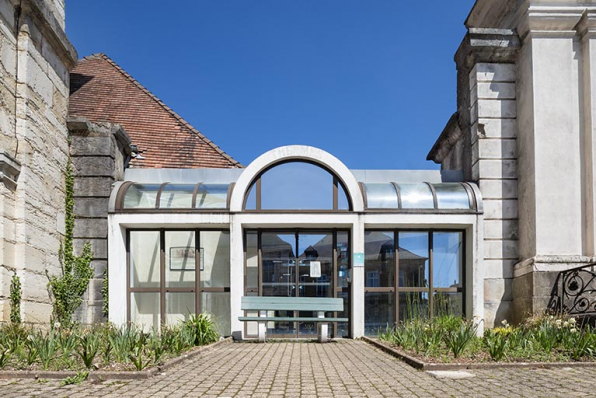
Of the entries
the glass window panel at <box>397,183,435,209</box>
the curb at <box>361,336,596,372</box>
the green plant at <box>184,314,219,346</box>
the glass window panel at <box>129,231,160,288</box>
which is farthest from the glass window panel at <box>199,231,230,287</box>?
the curb at <box>361,336,596,372</box>

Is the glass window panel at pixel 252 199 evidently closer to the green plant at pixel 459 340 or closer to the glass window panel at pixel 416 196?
the glass window panel at pixel 416 196

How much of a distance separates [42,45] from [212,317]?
21.7 feet

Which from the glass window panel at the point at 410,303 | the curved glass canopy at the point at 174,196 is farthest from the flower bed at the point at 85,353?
the glass window panel at the point at 410,303

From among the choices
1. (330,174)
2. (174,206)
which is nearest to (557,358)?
(330,174)

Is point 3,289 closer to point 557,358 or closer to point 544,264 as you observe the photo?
point 557,358

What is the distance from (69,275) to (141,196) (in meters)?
2.24

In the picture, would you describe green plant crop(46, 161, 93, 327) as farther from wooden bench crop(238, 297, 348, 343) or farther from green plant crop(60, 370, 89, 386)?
green plant crop(60, 370, 89, 386)

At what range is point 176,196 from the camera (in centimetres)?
1406

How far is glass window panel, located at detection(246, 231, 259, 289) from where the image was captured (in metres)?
14.2

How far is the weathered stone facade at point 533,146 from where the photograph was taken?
1287 cm

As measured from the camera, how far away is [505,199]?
45.5 feet

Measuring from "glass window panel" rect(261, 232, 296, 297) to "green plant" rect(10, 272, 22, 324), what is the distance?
16.9ft

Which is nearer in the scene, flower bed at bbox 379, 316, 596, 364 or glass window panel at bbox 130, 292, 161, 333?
flower bed at bbox 379, 316, 596, 364

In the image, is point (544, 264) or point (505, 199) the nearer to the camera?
point (544, 264)
